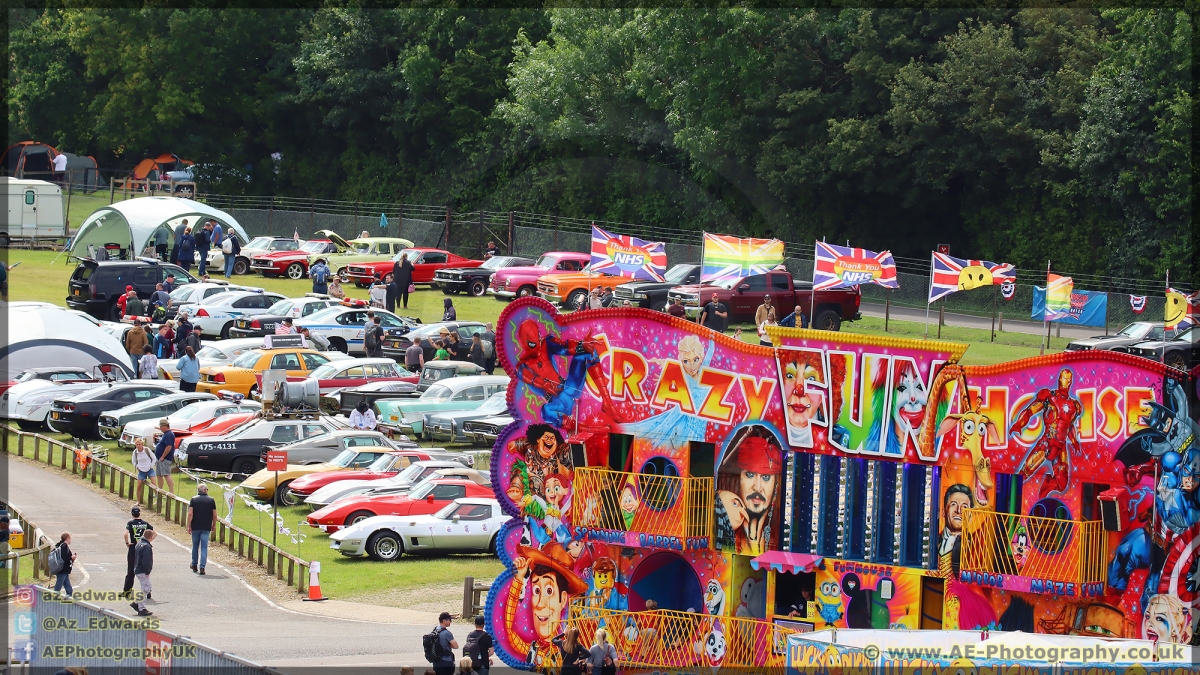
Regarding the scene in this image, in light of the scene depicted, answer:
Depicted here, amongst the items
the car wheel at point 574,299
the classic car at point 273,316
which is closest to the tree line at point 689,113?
the car wheel at point 574,299

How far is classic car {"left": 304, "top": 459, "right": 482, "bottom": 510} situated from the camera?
3073 cm

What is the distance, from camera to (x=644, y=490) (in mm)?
21250

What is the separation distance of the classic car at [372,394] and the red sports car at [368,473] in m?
5.55

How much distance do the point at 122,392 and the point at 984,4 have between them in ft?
123

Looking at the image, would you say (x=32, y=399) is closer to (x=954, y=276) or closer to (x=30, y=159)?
(x=954, y=276)

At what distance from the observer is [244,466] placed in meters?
33.9

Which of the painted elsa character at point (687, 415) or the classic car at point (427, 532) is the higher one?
the painted elsa character at point (687, 415)

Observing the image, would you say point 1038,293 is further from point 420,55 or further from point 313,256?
point 420,55

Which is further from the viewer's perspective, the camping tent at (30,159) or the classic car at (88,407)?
the camping tent at (30,159)

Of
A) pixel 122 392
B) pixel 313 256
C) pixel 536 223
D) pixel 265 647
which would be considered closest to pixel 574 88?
pixel 536 223

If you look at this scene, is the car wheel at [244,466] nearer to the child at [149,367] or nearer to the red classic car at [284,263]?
the child at [149,367]

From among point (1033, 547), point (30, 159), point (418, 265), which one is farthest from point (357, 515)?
point (30, 159)

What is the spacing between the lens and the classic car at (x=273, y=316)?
45344 millimetres

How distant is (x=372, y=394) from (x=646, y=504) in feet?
60.7
